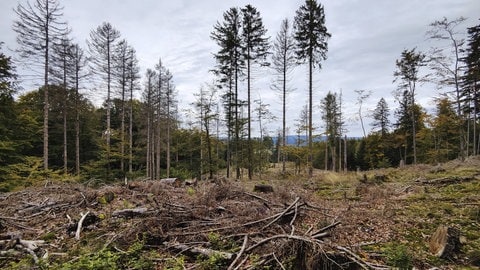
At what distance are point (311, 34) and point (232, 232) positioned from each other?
1410 cm

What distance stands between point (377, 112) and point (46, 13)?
36.2 meters

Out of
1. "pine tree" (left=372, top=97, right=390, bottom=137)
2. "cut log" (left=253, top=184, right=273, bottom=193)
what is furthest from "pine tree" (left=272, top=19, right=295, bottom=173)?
"pine tree" (left=372, top=97, right=390, bottom=137)

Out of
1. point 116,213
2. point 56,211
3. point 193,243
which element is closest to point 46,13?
point 56,211

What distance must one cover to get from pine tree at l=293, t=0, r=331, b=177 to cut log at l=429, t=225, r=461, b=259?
1165 centimetres

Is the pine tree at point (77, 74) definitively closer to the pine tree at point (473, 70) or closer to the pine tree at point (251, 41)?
the pine tree at point (251, 41)

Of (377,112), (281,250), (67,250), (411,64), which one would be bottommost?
(67,250)

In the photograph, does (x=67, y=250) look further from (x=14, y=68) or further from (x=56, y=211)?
(x=14, y=68)

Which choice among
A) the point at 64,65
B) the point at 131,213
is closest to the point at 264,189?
the point at 131,213

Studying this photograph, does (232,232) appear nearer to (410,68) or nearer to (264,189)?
(264,189)

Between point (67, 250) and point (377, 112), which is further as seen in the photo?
point (377, 112)

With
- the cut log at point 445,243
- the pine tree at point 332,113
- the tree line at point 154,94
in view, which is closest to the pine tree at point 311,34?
the tree line at point 154,94

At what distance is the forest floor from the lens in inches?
131

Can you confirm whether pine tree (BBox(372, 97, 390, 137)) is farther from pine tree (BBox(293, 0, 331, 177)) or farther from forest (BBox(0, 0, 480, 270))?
pine tree (BBox(293, 0, 331, 177))

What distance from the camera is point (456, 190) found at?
7730 mm
